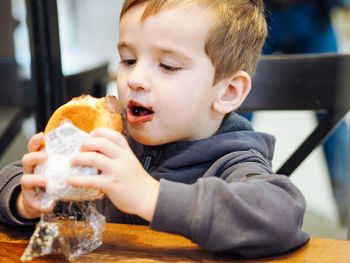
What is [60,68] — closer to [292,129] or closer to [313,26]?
[313,26]

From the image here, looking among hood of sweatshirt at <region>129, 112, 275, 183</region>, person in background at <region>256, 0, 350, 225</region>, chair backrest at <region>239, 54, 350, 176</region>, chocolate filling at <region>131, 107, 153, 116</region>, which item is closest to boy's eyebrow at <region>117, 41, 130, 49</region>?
chocolate filling at <region>131, 107, 153, 116</region>

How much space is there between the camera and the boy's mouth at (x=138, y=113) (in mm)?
737

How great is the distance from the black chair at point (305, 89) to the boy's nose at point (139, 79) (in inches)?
20.1

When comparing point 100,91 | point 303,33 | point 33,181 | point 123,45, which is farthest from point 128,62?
point 303,33

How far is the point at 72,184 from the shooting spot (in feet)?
1.81

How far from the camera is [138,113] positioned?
751 millimetres

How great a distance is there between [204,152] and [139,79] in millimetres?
202

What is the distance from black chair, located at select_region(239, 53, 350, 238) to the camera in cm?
112

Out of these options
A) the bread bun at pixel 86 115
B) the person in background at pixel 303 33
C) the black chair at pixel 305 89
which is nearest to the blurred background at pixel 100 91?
the person in background at pixel 303 33

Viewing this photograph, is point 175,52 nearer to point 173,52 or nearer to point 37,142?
point 173,52

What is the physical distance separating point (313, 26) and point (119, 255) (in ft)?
6.66

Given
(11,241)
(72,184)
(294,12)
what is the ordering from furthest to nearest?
1. (294,12)
2. (11,241)
3. (72,184)

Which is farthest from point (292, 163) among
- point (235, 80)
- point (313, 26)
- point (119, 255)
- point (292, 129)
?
point (292, 129)

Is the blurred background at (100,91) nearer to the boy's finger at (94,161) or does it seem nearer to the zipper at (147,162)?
the zipper at (147,162)
